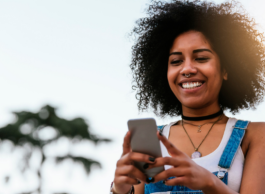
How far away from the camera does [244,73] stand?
317cm

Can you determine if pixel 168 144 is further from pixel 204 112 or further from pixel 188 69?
pixel 204 112

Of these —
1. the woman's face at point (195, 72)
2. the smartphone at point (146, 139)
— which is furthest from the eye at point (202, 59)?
the smartphone at point (146, 139)

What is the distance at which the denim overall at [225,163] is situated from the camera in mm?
2389

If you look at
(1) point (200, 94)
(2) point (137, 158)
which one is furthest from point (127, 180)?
(1) point (200, 94)

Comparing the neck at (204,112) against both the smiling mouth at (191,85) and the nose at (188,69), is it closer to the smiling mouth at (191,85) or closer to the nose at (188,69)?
the smiling mouth at (191,85)

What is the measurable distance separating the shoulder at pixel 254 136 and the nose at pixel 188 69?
602mm

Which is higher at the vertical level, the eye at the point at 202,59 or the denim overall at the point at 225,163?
the eye at the point at 202,59

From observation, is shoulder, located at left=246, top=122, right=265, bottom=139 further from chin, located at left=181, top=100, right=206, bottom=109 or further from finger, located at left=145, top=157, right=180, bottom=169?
finger, located at left=145, top=157, right=180, bottom=169

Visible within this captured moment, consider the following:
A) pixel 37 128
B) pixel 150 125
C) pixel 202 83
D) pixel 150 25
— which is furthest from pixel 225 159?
pixel 37 128

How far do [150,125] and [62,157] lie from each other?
736 inches

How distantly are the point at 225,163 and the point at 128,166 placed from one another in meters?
0.80

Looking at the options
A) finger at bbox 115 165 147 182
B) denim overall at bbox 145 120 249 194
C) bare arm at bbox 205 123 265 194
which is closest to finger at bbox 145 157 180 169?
finger at bbox 115 165 147 182

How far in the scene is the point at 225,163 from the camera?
7.87ft

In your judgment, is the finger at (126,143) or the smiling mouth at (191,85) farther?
the smiling mouth at (191,85)
